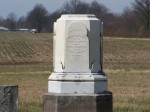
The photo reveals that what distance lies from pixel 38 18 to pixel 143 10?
7715 centimetres

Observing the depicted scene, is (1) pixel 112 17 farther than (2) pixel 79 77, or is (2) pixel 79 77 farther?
(1) pixel 112 17

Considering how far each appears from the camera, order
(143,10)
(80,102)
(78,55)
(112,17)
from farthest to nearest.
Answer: (112,17) → (143,10) → (78,55) → (80,102)

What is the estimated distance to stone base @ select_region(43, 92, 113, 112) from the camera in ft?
26.3

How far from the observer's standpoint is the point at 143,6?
119 m

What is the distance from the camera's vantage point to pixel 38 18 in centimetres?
19062

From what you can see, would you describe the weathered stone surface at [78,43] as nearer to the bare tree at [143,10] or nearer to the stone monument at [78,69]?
the stone monument at [78,69]

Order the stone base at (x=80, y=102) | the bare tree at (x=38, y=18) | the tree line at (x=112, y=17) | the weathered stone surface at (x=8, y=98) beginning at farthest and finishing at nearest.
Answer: the bare tree at (x=38, y=18) → the tree line at (x=112, y=17) → the stone base at (x=80, y=102) → the weathered stone surface at (x=8, y=98)

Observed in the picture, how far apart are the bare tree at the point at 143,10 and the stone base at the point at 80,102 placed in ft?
352

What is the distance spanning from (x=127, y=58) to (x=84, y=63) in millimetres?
43905

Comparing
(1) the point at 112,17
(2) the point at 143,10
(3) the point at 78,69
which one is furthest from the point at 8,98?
(1) the point at 112,17

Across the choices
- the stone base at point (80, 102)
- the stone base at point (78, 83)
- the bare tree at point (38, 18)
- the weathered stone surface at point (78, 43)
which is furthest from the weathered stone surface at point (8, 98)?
the bare tree at point (38, 18)

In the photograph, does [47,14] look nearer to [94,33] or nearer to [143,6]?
[143,6]

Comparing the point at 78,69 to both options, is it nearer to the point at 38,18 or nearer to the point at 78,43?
the point at 78,43

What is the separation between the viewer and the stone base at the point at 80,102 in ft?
26.3
